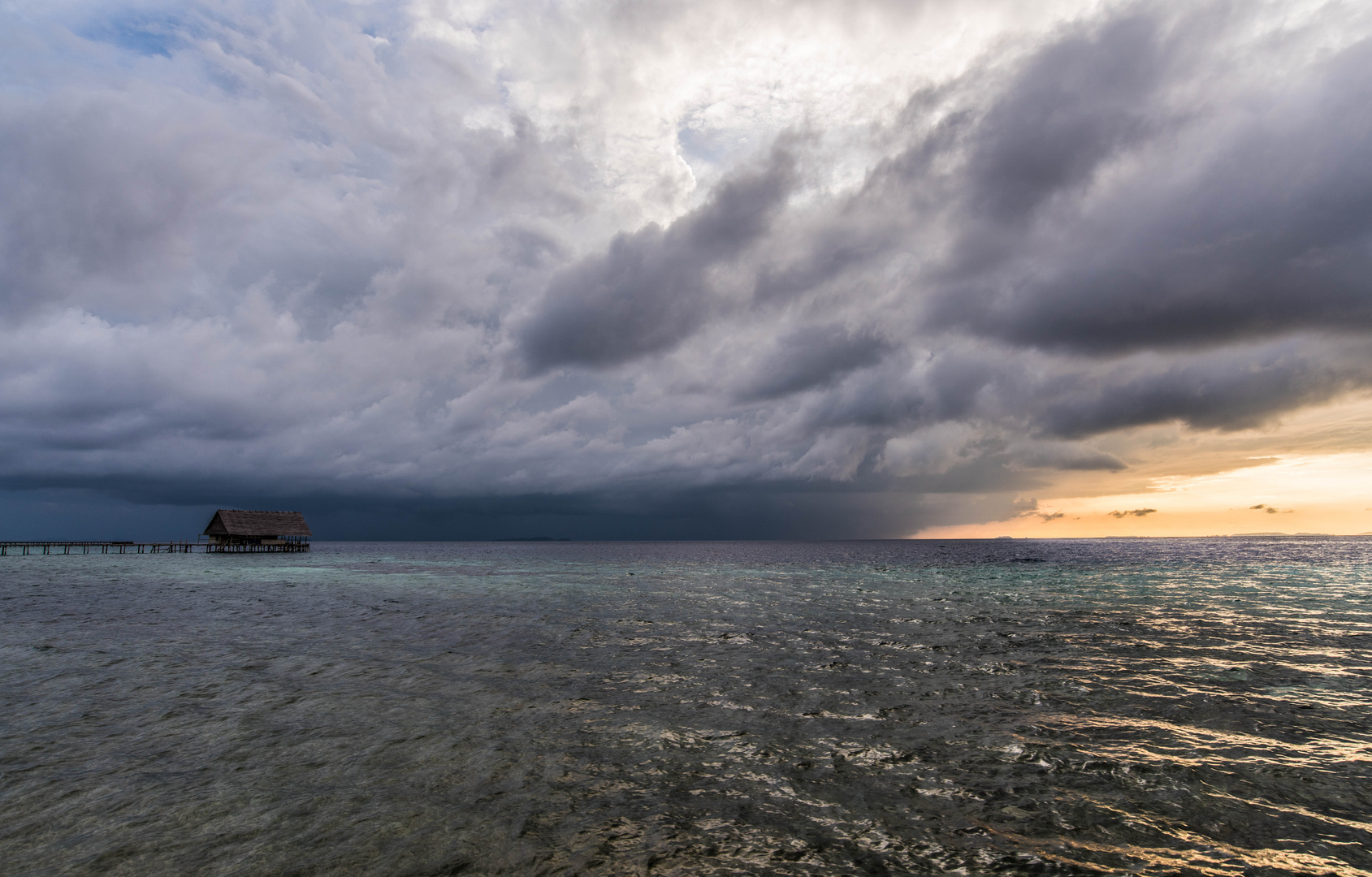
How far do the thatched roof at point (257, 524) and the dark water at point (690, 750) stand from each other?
321 ft

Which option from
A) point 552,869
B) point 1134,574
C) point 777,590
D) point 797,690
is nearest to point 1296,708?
point 797,690

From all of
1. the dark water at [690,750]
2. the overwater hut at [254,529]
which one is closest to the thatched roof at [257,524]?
the overwater hut at [254,529]

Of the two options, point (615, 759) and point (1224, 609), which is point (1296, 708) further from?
point (1224, 609)

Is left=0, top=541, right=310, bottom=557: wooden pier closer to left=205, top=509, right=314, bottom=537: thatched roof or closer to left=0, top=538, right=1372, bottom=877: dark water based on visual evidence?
left=205, top=509, right=314, bottom=537: thatched roof

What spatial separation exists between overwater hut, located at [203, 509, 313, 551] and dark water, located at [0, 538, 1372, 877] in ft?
322

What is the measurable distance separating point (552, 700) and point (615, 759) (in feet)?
14.0

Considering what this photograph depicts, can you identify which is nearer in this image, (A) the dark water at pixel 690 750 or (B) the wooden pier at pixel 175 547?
(A) the dark water at pixel 690 750

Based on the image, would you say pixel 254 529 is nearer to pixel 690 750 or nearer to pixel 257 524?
pixel 257 524

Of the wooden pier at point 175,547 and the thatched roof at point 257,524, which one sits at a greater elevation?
the thatched roof at point 257,524

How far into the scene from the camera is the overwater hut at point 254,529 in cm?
10550

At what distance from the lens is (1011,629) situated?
24.1m

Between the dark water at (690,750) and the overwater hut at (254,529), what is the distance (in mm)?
98217

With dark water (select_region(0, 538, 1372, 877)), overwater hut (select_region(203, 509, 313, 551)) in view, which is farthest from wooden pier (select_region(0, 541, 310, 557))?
dark water (select_region(0, 538, 1372, 877))

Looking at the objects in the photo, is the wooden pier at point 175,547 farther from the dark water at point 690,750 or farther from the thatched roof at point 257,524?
the dark water at point 690,750
